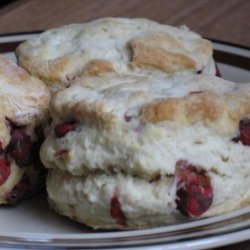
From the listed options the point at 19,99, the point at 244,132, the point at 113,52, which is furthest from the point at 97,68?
the point at 244,132

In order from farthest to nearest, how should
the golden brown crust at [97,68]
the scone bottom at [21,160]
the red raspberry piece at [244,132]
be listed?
the golden brown crust at [97,68] < the scone bottom at [21,160] < the red raspberry piece at [244,132]

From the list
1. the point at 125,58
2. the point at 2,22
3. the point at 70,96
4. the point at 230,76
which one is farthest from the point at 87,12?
the point at 70,96

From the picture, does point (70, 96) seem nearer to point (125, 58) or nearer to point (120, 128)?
point (120, 128)

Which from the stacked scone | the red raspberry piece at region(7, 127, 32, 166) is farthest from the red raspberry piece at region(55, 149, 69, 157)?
the red raspberry piece at region(7, 127, 32, 166)

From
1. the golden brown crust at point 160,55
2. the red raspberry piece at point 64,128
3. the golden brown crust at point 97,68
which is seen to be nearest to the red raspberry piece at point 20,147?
the red raspberry piece at point 64,128

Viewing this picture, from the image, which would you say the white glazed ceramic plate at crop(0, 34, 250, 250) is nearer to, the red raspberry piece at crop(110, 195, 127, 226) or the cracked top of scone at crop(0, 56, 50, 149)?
the red raspberry piece at crop(110, 195, 127, 226)

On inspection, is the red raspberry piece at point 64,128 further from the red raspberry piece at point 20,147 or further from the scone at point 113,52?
the scone at point 113,52

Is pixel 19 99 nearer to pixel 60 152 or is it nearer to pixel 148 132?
pixel 60 152

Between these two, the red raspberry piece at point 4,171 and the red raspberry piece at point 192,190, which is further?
the red raspberry piece at point 4,171
